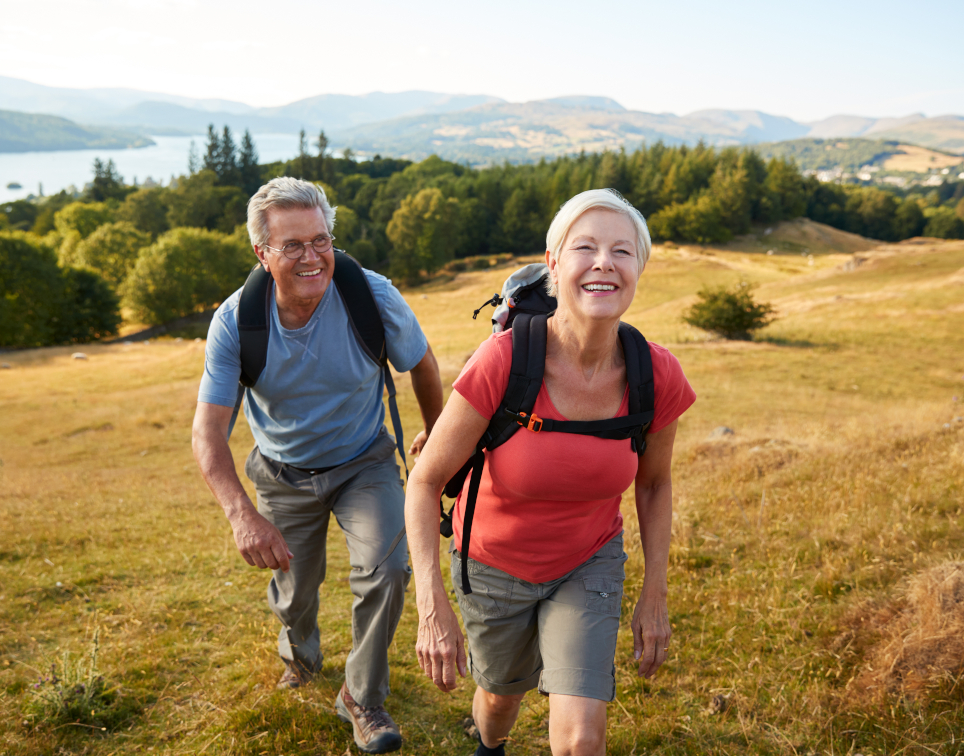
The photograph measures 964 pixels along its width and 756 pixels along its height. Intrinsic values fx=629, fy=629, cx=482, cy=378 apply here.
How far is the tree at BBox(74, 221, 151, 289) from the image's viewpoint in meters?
62.4

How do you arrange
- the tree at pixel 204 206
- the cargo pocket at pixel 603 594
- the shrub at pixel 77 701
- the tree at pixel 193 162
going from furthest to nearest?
1. the tree at pixel 193 162
2. the tree at pixel 204 206
3. the shrub at pixel 77 701
4. the cargo pocket at pixel 603 594

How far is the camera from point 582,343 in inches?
92.3

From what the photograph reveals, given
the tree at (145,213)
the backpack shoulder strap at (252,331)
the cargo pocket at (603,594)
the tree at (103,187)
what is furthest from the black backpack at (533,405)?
the tree at (103,187)

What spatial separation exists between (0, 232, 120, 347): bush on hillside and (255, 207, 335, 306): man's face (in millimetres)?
51751

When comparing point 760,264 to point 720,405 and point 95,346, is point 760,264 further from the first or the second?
point 95,346

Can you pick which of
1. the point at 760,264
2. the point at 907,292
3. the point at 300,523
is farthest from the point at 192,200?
the point at 300,523

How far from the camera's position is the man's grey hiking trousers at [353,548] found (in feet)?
10.7

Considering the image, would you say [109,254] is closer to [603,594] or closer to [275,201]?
[275,201]

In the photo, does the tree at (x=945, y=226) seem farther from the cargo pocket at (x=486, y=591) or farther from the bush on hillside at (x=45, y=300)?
the cargo pocket at (x=486, y=591)

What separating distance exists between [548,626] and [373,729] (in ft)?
4.31

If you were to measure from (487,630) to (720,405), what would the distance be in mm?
14341

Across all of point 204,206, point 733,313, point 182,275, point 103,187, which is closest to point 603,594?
point 733,313

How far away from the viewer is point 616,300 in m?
2.21

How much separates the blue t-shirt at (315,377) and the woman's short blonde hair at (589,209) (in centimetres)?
145
